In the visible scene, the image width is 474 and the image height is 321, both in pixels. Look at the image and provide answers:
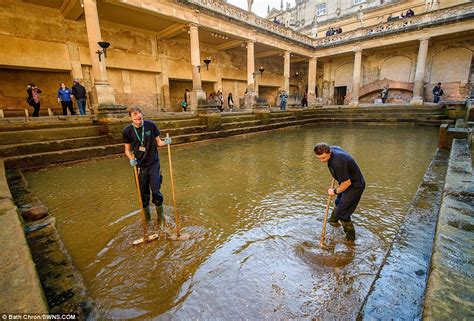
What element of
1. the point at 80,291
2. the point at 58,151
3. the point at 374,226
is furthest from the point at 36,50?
the point at 374,226

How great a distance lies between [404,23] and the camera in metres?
17.1

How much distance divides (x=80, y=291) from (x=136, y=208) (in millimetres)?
1940

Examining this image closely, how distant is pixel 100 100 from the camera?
8617 millimetres

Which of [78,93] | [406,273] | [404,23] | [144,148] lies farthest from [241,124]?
[404,23]

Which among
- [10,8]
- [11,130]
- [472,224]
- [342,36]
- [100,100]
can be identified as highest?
[342,36]

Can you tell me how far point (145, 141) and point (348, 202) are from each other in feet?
9.13

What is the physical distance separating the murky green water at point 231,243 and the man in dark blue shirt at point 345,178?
0.35 meters

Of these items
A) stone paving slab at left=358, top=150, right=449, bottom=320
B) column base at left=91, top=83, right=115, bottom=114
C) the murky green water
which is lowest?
the murky green water

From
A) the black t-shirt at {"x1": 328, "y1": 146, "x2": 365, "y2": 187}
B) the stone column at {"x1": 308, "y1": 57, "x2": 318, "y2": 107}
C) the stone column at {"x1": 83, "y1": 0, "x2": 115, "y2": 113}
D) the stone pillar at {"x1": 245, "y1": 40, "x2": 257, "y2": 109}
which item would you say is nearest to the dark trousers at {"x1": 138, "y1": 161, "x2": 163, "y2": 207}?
the black t-shirt at {"x1": 328, "y1": 146, "x2": 365, "y2": 187}

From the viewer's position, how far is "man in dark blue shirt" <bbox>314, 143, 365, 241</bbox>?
2684 mm

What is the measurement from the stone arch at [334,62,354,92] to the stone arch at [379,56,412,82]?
2.73 meters

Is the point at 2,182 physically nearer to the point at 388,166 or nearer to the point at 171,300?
the point at 171,300

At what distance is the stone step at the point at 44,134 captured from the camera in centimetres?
609

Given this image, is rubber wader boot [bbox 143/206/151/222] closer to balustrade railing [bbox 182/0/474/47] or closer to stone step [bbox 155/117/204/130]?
stone step [bbox 155/117/204/130]
